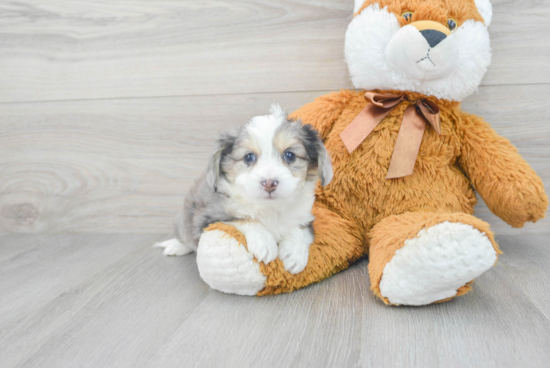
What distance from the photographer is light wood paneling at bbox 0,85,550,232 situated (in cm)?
198

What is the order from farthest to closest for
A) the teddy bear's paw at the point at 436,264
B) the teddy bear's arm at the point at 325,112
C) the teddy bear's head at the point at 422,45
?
the teddy bear's arm at the point at 325,112
the teddy bear's head at the point at 422,45
the teddy bear's paw at the point at 436,264

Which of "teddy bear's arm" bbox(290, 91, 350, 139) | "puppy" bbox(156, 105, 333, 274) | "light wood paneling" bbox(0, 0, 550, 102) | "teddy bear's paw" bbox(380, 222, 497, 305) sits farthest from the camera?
"light wood paneling" bbox(0, 0, 550, 102)

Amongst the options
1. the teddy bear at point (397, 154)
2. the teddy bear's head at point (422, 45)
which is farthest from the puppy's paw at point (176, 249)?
the teddy bear's head at point (422, 45)

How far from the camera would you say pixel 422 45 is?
1335mm

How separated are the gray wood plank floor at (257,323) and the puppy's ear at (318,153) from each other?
1.24 feet

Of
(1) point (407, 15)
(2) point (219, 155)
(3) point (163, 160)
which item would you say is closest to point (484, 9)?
(1) point (407, 15)

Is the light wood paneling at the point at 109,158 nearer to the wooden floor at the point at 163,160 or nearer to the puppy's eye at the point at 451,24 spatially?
the wooden floor at the point at 163,160

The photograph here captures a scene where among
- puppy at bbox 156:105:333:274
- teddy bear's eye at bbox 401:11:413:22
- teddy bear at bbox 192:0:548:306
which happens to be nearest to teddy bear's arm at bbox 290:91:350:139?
teddy bear at bbox 192:0:548:306

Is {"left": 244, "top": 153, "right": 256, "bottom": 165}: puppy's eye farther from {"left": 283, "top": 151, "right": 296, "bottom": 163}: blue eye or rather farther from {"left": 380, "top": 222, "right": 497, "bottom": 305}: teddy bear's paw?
{"left": 380, "top": 222, "right": 497, "bottom": 305}: teddy bear's paw

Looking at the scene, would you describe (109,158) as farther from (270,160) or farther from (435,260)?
(435,260)

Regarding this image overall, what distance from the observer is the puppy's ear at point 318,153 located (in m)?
1.34

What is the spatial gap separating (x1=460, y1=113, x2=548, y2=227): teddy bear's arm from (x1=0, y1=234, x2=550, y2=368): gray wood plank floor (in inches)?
9.4

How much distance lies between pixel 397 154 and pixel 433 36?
1.33 ft

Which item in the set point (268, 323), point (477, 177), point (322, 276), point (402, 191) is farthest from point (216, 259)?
point (477, 177)
